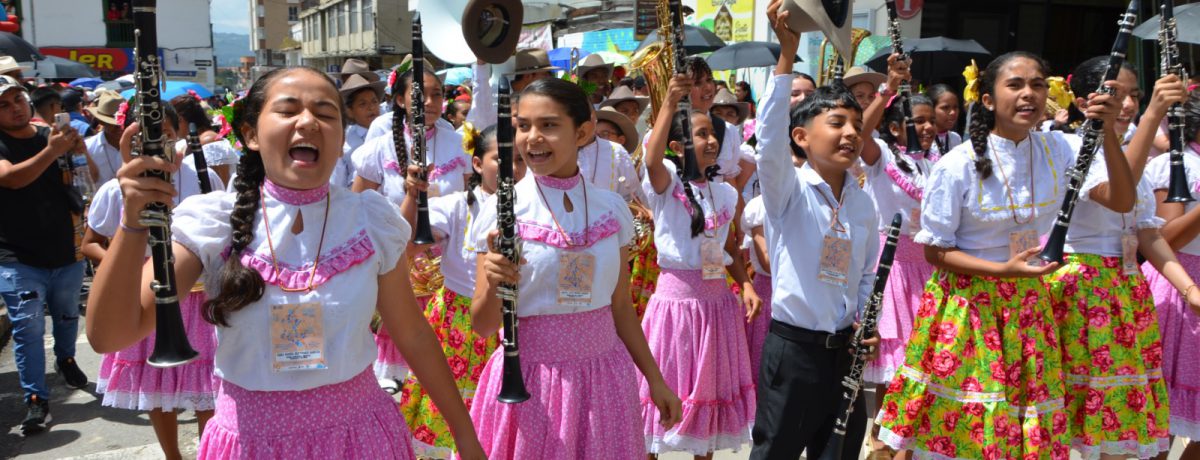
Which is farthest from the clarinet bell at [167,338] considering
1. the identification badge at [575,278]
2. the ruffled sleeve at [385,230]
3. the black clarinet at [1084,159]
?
the black clarinet at [1084,159]

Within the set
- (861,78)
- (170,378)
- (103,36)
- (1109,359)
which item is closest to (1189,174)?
(1109,359)

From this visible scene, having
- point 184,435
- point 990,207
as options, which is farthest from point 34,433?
point 990,207

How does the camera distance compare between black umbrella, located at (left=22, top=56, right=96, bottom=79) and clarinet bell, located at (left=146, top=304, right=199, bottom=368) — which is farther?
black umbrella, located at (left=22, top=56, right=96, bottom=79)

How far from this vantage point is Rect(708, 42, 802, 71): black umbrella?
12016mm

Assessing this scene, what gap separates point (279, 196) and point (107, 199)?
2987mm

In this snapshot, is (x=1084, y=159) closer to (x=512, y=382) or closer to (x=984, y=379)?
(x=984, y=379)

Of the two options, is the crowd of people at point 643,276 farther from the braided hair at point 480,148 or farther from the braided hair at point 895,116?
the braided hair at point 895,116

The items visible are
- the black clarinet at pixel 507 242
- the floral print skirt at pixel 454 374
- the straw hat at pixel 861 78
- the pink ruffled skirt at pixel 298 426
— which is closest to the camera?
the pink ruffled skirt at pixel 298 426

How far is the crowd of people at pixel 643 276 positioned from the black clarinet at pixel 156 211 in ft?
0.16

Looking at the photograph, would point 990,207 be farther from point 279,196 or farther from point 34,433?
point 34,433

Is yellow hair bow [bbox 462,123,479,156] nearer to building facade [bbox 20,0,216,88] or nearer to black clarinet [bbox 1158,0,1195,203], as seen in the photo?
black clarinet [bbox 1158,0,1195,203]

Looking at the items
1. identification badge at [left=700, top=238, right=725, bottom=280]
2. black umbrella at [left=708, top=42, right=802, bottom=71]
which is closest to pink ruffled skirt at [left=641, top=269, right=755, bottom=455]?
identification badge at [left=700, top=238, right=725, bottom=280]

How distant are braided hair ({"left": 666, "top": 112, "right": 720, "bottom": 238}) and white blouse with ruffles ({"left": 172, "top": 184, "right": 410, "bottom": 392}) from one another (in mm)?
2412

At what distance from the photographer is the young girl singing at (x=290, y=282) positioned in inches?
92.0
